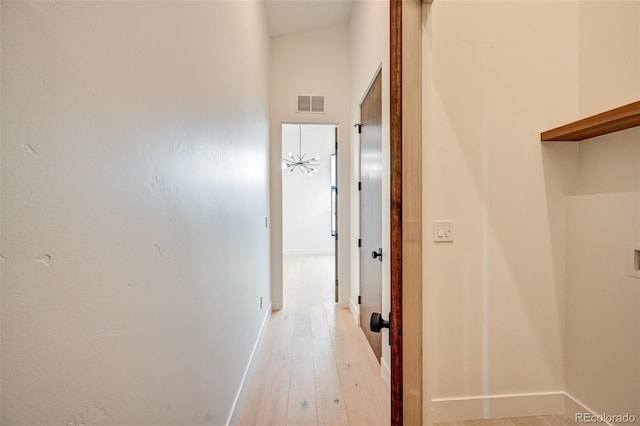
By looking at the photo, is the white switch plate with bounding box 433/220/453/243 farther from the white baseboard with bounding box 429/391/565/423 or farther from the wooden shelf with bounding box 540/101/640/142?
the white baseboard with bounding box 429/391/565/423

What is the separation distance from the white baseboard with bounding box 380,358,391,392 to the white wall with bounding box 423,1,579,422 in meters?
0.41

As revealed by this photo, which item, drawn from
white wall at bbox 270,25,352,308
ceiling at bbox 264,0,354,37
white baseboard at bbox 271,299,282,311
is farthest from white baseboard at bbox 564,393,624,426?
ceiling at bbox 264,0,354,37

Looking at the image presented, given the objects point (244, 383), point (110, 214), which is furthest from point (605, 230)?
point (244, 383)

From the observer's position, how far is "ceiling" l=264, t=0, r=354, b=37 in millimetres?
3230

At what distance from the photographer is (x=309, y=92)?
12.4 feet

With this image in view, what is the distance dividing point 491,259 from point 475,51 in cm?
126

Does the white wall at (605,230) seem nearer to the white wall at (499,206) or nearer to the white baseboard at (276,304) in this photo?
the white wall at (499,206)

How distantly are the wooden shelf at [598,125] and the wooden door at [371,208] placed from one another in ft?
3.71

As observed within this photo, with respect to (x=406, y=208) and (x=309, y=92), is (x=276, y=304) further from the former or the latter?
(x=406, y=208)

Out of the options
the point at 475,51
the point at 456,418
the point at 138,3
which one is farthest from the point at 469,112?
the point at 456,418

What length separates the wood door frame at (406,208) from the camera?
2.95 ft

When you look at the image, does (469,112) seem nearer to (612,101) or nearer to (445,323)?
(612,101)

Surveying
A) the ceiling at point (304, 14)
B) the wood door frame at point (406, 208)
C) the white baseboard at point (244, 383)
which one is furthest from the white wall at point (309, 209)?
the wood door frame at point (406, 208)

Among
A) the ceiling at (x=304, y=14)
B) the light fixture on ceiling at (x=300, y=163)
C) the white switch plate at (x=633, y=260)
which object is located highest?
the ceiling at (x=304, y=14)
